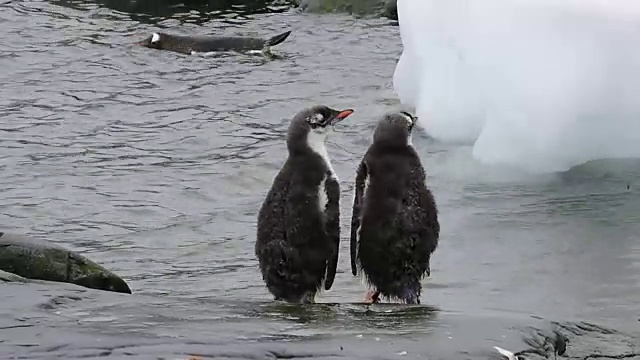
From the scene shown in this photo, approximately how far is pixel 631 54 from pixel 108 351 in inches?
234

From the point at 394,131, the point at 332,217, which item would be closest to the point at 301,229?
the point at 332,217

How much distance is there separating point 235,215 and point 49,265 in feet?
9.29

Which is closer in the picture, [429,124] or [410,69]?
[429,124]

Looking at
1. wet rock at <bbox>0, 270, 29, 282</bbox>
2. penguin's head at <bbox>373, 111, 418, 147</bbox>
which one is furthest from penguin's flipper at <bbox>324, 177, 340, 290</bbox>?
wet rock at <bbox>0, 270, 29, 282</bbox>

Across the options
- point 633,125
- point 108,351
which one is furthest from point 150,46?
point 108,351

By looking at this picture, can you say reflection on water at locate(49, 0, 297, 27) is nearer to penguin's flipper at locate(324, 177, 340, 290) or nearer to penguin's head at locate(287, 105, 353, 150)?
penguin's head at locate(287, 105, 353, 150)

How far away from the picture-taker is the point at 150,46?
51.2 feet

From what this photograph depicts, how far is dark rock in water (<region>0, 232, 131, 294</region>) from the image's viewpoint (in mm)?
5922

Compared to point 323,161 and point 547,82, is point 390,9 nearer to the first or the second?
point 547,82

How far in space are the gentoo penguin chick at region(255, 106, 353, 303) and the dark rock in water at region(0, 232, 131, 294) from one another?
87cm

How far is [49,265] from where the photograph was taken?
19.6 feet

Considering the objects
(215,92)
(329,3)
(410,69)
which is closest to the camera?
(410,69)

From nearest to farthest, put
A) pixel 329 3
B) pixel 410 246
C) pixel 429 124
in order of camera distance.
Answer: pixel 410 246 < pixel 429 124 < pixel 329 3

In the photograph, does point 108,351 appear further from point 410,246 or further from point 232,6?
point 232,6
